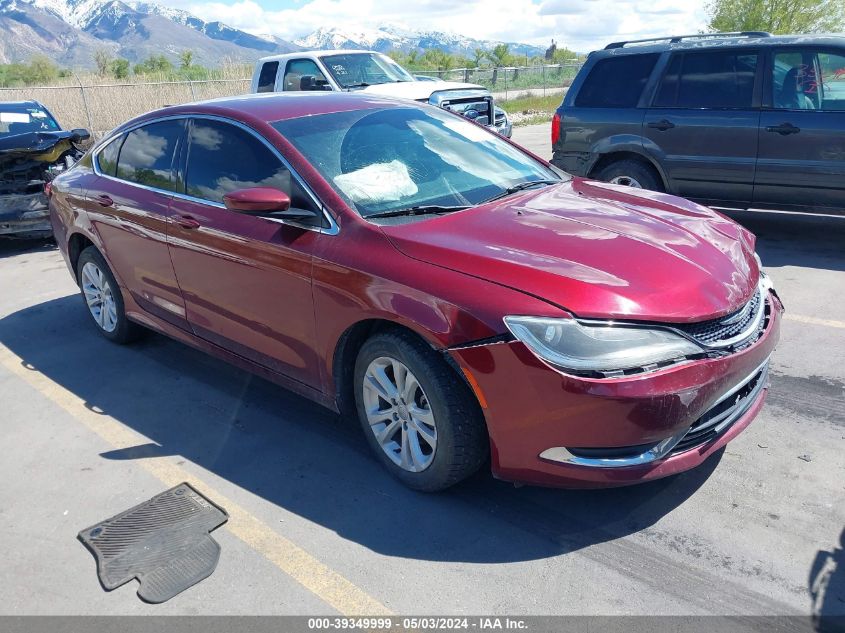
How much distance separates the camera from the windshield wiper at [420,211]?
353 centimetres

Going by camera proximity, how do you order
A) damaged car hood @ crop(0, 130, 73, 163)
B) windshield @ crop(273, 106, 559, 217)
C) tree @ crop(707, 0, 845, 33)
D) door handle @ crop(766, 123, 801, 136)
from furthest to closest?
1. tree @ crop(707, 0, 845, 33)
2. damaged car hood @ crop(0, 130, 73, 163)
3. door handle @ crop(766, 123, 801, 136)
4. windshield @ crop(273, 106, 559, 217)

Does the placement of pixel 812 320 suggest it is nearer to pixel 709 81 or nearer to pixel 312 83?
pixel 709 81

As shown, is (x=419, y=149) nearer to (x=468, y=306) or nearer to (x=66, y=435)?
(x=468, y=306)

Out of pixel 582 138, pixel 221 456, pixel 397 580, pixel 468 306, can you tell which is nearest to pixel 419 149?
pixel 468 306

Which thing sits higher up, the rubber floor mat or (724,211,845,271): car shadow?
(724,211,845,271): car shadow

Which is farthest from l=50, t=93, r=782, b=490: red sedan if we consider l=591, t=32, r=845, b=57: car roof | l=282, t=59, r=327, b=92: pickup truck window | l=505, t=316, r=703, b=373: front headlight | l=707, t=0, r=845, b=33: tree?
l=707, t=0, r=845, b=33: tree

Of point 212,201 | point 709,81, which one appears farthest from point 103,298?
point 709,81

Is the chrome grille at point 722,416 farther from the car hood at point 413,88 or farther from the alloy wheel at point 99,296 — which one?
the car hood at point 413,88

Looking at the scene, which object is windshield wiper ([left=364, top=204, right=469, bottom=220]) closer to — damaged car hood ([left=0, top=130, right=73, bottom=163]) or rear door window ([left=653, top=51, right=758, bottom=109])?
rear door window ([left=653, top=51, right=758, bottom=109])

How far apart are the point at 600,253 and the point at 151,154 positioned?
314 centimetres

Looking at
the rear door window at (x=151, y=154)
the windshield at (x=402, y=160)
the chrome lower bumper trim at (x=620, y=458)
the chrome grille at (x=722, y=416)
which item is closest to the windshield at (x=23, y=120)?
the rear door window at (x=151, y=154)

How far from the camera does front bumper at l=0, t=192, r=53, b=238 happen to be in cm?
841

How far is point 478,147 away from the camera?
4398 millimetres

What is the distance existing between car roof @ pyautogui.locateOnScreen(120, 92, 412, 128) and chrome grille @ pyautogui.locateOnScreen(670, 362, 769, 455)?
2561 mm
